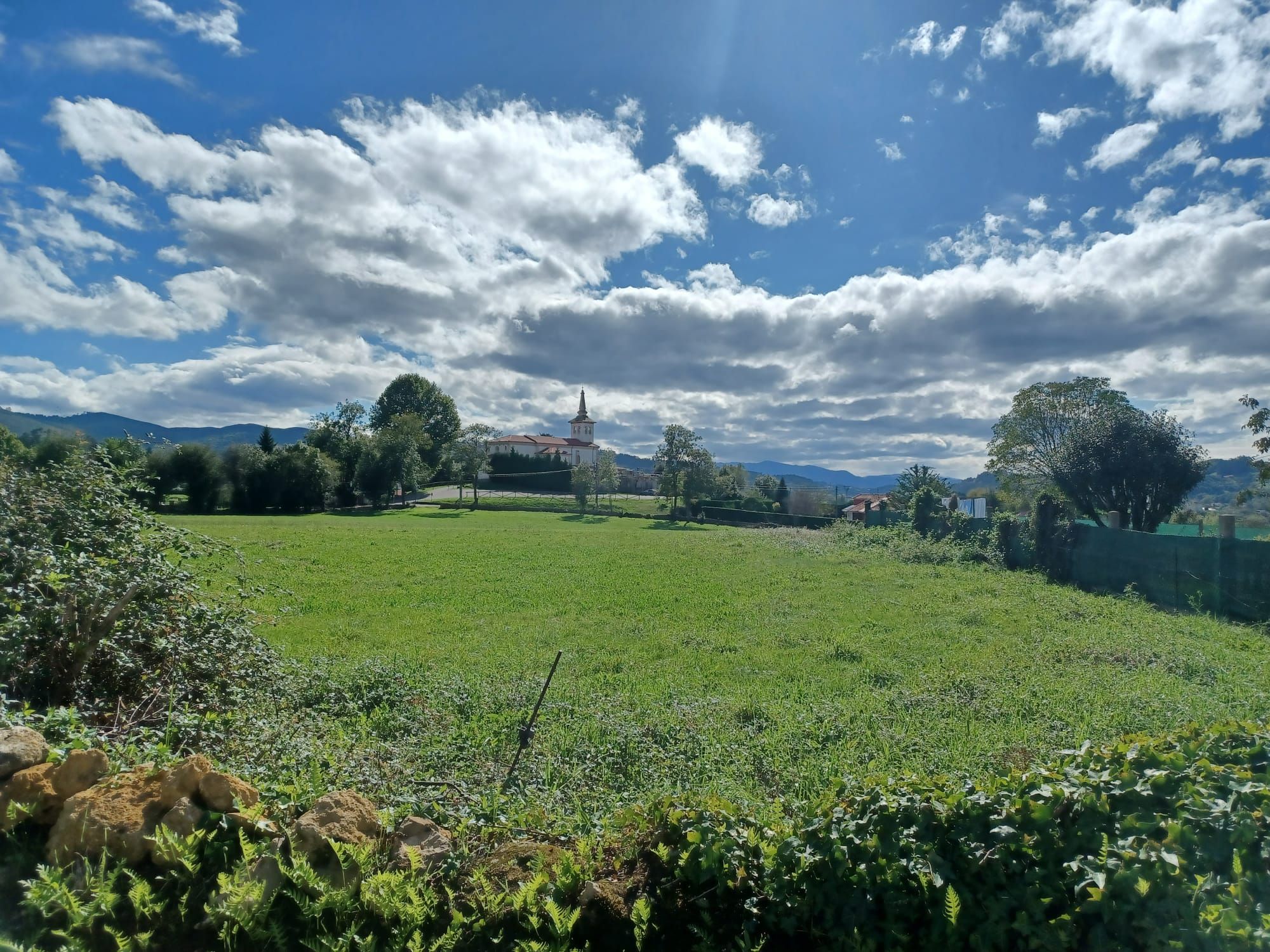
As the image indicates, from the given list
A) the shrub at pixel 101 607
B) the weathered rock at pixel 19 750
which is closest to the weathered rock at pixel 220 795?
the weathered rock at pixel 19 750

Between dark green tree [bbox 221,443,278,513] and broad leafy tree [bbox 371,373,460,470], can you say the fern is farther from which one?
broad leafy tree [bbox 371,373,460,470]

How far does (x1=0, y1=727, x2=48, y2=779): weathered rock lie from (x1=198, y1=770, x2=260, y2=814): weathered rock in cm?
88

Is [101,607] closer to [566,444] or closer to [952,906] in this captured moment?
[952,906]

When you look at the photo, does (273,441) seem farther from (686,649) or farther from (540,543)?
(686,649)

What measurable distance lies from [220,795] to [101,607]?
2.54 metres

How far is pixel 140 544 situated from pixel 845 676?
6.76m

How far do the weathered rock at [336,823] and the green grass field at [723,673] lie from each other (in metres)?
0.94

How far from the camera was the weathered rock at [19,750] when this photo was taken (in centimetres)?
288

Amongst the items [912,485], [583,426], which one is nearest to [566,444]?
[583,426]

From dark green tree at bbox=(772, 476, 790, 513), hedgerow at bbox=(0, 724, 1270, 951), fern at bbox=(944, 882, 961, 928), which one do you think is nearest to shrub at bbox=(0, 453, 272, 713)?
hedgerow at bbox=(0, 724, 1270, 951)

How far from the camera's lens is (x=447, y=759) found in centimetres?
461

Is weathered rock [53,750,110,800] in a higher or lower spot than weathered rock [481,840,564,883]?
higher

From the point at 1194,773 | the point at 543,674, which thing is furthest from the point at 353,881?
the point at 543,674

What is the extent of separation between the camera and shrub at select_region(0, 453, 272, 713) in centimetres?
427
